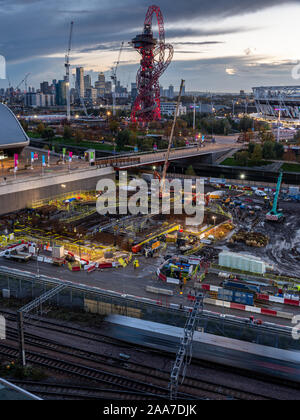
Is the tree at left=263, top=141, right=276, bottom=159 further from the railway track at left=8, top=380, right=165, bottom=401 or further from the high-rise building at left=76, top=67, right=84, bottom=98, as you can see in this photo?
the high-rise building at left=76, top=67, right=84, bottom=98

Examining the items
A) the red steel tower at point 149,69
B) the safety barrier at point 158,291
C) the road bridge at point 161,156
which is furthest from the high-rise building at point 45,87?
the safety barrier at point 158,291

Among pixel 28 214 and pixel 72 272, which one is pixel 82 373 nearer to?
pixel 72 272

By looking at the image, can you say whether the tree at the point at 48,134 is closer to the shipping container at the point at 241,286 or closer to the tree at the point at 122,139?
the tree at the point at 122,139

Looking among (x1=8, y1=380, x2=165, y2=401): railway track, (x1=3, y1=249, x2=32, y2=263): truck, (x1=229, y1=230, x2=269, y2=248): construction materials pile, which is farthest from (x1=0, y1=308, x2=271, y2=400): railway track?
(x1=229, y1=230, x2=269, y2=248): construction materials pile

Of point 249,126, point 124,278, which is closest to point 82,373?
point 124,278

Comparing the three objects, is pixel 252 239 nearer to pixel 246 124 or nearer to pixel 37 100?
pixel 246 124

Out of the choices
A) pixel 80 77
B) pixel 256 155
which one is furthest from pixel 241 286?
pixel 80 77
